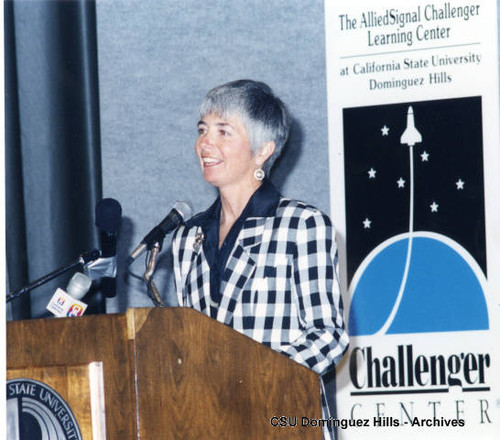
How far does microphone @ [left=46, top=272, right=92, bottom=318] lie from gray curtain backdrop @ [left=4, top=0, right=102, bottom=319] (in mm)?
1393

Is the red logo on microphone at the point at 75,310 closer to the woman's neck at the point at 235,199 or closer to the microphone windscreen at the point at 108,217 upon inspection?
the microphone windscreen at the point at 108,217

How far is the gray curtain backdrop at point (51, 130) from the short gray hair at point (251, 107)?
1.13 metres

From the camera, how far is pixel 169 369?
1.61 meters

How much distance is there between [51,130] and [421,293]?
153 centimetres

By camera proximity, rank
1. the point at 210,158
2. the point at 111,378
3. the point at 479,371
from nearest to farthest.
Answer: the point at 111,378 → the point at 210,158 → the point at 479,371

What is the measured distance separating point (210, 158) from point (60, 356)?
0.95m

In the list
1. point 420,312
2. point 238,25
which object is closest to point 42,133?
point 238,25

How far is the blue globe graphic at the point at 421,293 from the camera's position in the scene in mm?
2990

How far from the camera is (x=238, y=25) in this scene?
3.35 metres

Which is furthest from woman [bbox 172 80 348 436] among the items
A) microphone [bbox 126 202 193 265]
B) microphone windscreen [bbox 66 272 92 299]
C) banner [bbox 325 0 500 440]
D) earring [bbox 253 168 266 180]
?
banner [bbox 325 0 500 440]

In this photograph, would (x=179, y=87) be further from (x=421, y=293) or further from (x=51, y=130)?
(x=421, y=293)

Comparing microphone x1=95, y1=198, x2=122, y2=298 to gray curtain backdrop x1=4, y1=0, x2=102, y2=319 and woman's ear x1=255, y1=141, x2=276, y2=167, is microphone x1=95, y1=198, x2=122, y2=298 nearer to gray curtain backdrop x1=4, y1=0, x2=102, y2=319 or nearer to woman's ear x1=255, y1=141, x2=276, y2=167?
woman's ear x1=255, y1=141, x2=276, y2=167

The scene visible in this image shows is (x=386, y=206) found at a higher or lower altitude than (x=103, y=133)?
lower

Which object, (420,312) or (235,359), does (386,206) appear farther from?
(235,359)
